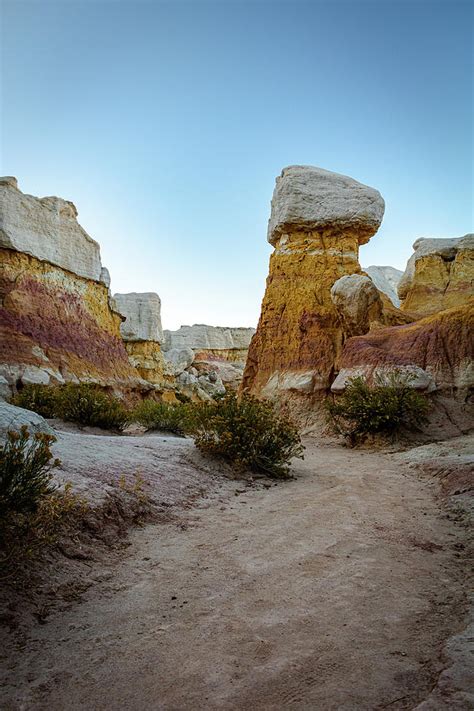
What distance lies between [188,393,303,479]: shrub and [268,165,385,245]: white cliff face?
33.2 feet

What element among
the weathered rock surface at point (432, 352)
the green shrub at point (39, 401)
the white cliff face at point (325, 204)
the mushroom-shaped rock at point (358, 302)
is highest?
the white cliff face at point (325, 204)

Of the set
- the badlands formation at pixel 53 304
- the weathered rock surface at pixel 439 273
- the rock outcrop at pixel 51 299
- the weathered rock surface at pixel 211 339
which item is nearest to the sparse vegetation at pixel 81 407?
the badlands formation at pixel 53 304

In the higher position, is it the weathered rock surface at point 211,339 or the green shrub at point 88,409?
the weathered rock surface at point 211,339

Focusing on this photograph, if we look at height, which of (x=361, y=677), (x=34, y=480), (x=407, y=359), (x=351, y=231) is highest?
(x=351, y=231)

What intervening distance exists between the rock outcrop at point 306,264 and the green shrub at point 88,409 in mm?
5436

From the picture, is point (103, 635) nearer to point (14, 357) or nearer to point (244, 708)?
point (244, 708)

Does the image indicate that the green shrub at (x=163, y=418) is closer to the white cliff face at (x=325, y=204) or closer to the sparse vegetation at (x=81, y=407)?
the sparse vegetation at (x=81, y=407)

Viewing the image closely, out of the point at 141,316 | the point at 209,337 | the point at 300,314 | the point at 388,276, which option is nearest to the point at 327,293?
the point at 300,314

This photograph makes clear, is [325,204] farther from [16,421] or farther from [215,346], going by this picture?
[215,346]

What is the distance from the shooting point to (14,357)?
17.1m

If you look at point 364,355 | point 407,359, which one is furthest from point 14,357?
point 407,359

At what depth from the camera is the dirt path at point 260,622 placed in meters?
1.93

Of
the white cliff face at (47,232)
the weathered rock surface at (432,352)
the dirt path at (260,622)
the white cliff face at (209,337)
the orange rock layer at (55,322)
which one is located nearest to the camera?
the dirt path at (260,622)

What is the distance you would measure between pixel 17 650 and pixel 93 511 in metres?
1.69
